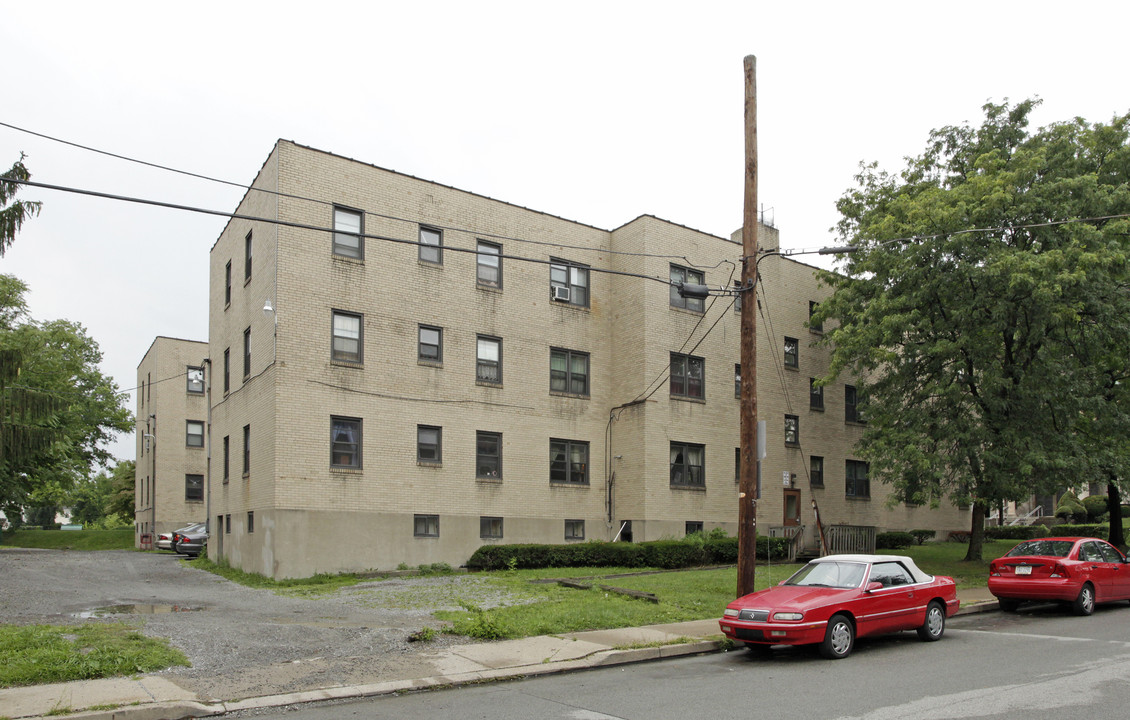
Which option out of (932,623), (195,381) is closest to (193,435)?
(195,381)

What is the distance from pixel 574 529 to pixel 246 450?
10.7 meters

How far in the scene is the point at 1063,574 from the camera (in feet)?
53.0

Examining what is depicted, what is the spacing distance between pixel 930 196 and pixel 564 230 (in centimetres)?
1164

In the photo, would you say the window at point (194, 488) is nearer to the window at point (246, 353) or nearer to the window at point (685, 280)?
the window at point (246, 353)

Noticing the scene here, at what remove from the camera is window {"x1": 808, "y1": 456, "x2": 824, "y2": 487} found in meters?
33.8

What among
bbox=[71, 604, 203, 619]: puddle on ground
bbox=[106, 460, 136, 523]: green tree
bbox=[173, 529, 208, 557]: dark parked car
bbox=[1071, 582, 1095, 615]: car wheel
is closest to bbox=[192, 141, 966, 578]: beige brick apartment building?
bbox=[173, 529, 208, 557]: dark parked car

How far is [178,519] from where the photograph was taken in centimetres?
4638

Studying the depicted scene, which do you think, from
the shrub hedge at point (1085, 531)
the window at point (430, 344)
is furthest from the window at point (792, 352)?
the shrub hedge at point (1085, 531)

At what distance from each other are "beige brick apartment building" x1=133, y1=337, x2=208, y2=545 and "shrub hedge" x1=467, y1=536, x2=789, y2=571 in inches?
1069

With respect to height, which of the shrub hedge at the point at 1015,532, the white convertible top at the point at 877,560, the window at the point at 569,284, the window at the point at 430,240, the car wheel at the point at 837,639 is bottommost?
the shrub hedge at the point at 1015,532

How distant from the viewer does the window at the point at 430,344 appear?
26422mm

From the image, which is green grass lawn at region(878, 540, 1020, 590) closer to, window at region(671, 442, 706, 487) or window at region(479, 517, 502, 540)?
window at region(671, 442, 706, 487)

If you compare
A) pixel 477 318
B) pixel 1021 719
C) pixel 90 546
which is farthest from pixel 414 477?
pixel 90 546

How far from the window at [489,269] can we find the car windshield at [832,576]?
54.5ft
